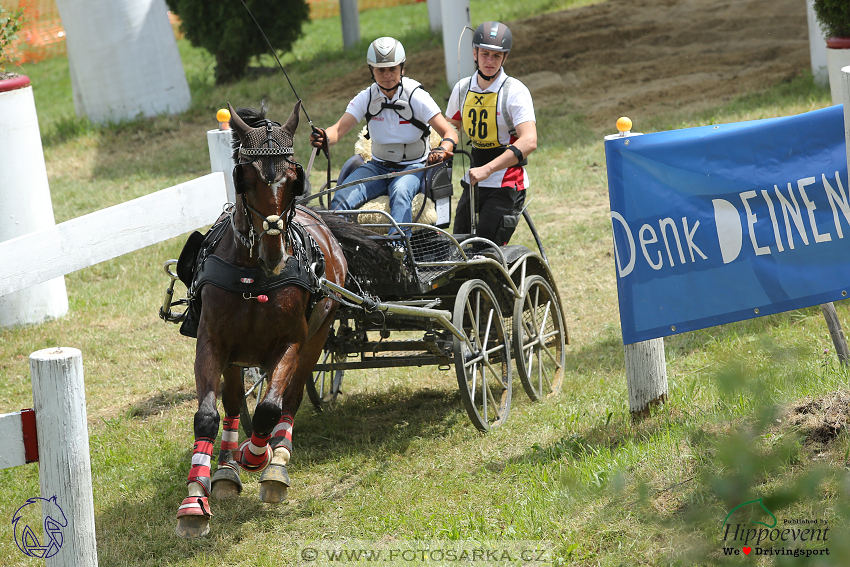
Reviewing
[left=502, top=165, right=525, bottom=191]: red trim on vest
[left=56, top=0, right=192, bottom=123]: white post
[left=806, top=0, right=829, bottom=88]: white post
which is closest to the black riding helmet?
[left=502, top=165, right=525, bottom=191]: red trim on vest

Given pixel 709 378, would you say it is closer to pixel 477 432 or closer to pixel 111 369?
pixel 477 432

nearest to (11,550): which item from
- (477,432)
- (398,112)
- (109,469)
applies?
(109,469)

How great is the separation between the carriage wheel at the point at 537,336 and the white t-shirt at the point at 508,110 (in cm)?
75

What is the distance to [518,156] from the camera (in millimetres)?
5746

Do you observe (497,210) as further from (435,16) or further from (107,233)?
(435,16)

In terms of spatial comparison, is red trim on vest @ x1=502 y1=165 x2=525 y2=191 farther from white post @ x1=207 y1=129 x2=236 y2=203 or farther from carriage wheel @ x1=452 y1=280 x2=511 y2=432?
white post @ x1=207 y1=129 x2=236 y2=203

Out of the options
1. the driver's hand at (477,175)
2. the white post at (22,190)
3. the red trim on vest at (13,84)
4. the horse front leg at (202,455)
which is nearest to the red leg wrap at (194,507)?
the horse front leg at (202,455)

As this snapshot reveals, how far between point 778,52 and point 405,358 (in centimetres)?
1316

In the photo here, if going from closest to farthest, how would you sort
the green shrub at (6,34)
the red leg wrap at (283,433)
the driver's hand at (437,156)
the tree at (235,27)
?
the red leg wrap at (283,433), the driver's hand at (437,156), the green shrub at (6,34), the tree at (235,27)

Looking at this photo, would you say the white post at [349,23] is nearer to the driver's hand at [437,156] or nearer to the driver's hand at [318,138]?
the driver's hand at [318,138]

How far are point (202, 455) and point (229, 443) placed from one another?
0.57 meters

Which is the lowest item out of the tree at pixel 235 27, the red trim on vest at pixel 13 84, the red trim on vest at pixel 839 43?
the red trim on vest at pixel 839 43

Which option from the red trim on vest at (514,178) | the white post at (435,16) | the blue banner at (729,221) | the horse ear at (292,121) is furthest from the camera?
the white post at (435,16)

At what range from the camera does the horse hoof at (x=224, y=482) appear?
4.15 m
